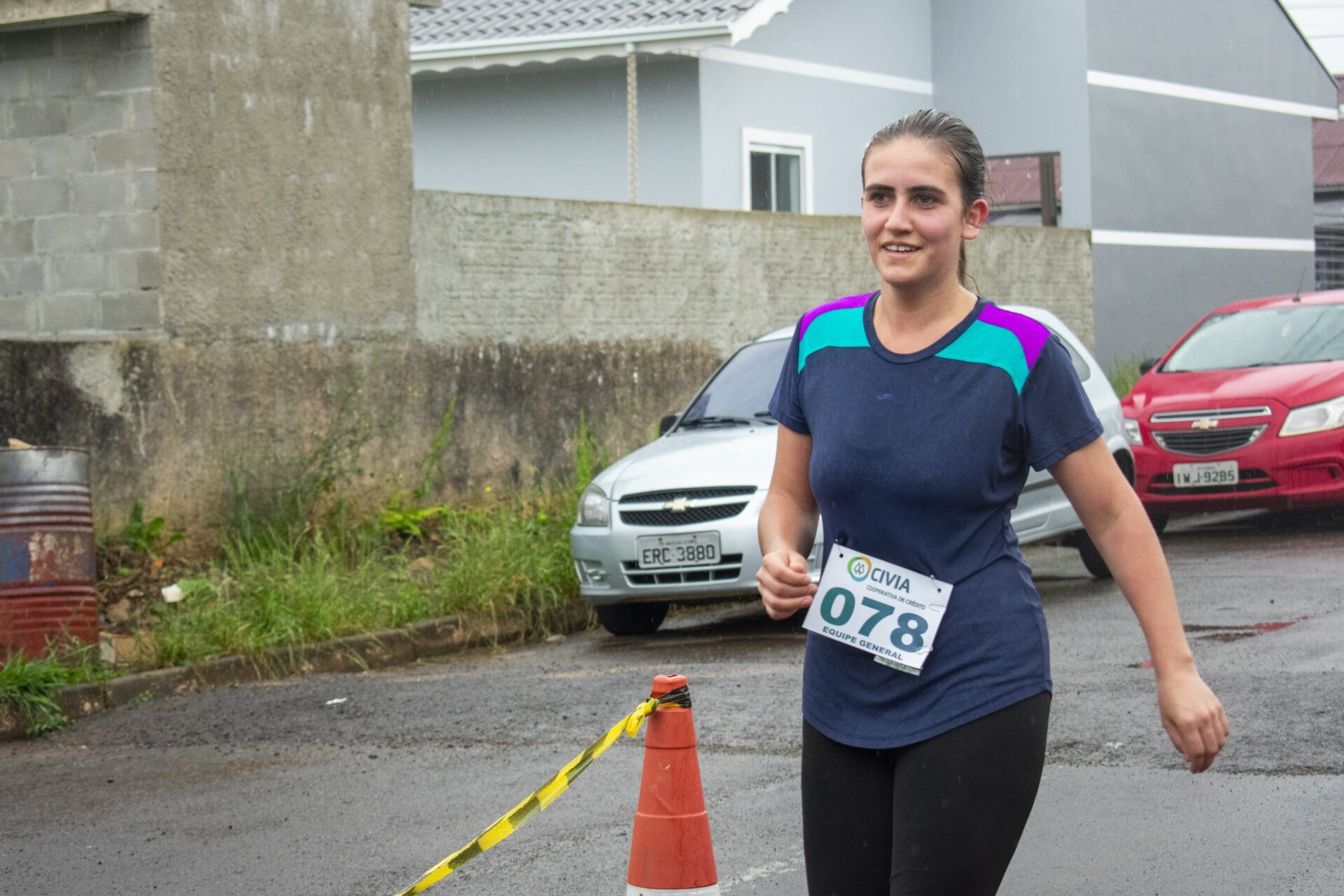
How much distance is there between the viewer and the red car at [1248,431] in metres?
12.0

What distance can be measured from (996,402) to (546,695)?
515cm

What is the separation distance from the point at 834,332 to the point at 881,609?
1.62ft

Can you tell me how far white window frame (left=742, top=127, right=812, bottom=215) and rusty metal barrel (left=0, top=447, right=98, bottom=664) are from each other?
454 inches

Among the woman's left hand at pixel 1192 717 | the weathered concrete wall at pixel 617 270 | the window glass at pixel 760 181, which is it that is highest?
the window glass at pixel 760 181

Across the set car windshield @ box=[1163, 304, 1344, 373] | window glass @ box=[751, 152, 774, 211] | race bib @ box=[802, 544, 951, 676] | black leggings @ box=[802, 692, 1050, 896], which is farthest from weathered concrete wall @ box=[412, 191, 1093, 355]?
black leggings @ box=[802, 692, 1050, 896]

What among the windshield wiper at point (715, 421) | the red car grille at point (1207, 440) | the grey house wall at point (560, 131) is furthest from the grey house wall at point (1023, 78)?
the windshield wiper at point (715, 421)

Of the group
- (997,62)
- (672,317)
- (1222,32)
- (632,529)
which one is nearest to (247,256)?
(632,529)

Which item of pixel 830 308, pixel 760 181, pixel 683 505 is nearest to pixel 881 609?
pixel 830 308

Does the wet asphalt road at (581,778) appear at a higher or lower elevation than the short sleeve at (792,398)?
lower

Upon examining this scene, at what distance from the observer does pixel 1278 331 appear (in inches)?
532

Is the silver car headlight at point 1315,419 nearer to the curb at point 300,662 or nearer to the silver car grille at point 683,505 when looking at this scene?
the silver car grille at point 683,505

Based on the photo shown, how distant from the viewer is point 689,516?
29.6 feet

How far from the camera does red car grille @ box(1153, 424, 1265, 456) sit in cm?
1213

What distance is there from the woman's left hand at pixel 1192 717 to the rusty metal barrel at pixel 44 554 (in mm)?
6513
